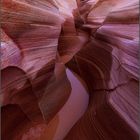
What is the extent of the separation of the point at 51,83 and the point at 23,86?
0.49 ft

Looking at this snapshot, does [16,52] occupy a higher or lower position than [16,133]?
higher

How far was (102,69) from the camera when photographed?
925 mm

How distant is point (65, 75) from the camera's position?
102 cm

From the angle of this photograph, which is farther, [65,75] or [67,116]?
[65,75]

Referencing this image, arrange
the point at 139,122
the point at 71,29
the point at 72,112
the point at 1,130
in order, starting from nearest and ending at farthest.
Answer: the point at 139,122
the point at 1,130
the point at 72,112
the point at 71,29

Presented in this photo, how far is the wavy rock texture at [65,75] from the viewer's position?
0.74 m

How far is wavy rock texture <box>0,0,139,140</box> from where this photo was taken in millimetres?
744

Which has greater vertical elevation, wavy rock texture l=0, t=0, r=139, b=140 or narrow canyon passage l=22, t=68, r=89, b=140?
wavy rock texture l=0, t=0, r=139, b=140

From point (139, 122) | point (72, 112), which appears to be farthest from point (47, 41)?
point (139, 122)

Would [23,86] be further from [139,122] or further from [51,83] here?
[139,122]

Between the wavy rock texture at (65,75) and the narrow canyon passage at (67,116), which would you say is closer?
the wavy rock texture at (65,75)

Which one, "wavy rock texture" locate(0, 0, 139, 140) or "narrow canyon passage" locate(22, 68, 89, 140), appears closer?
"wavy rock texture" locate(0, 0, 139, 140)

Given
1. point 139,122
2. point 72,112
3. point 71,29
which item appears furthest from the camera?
point 71,29

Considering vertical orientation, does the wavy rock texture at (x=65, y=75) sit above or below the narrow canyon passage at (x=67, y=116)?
above
